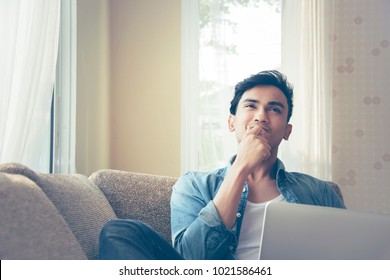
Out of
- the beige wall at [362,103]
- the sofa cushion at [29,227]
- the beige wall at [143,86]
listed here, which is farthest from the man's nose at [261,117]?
the beige wall at [143,86]

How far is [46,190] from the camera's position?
4.15 feet

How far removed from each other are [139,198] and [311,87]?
185cm

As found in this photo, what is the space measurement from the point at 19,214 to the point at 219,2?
274cm

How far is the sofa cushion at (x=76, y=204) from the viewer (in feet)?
4.13

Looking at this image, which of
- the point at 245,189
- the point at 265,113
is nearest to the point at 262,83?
the point at 265,113

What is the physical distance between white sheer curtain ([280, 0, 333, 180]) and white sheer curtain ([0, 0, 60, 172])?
1.70 meters

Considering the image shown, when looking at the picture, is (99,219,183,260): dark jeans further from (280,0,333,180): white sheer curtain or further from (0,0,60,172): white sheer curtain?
(280,0,333,180): white sheer curtain

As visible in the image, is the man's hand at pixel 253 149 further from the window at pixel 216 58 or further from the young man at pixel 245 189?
the window at pixel 216 58

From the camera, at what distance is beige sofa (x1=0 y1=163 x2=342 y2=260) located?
0.91 meters

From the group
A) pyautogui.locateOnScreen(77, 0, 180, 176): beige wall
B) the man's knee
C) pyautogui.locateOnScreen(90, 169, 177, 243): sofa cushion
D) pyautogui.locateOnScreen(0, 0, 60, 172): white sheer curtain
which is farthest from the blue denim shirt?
pyautogui.locateOnScreen(77, 0, 180, 176): beige wall

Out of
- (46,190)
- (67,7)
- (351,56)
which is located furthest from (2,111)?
(351,56)

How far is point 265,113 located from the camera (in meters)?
1.68

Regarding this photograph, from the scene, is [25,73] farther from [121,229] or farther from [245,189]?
[121,229]
